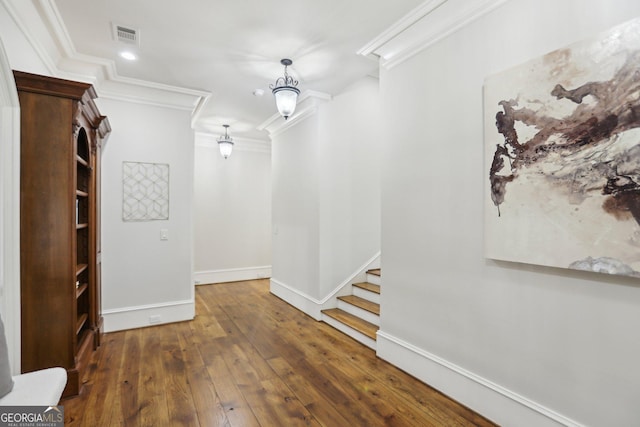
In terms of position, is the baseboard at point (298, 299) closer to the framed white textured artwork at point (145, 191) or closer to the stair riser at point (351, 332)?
the stair riser at point (351, 332)

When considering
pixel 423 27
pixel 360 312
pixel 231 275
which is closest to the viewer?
pixel 423 27

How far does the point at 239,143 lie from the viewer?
20.8 ft

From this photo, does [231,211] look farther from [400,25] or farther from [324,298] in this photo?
[400,25]

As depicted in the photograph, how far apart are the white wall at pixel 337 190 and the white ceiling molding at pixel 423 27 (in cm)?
120

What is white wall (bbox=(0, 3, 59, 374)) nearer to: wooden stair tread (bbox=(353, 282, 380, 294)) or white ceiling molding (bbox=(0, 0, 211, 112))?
white ceiling molding (bbox=(0, 0, 211, 112))

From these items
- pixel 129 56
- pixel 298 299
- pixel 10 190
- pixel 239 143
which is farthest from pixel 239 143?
pixel 10 190


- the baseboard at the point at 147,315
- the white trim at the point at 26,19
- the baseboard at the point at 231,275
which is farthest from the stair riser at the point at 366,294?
the white trim at the point at 26,19

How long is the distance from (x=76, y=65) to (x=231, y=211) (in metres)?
3.57

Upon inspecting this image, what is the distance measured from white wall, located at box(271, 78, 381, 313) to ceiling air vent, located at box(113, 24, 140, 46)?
2023mm

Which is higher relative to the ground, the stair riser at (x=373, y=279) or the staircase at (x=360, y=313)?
the stair riser at (x=373, y=279)

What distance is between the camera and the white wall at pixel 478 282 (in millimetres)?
1561

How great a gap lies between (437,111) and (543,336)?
1.63 metres

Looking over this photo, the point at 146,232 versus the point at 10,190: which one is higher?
the point at 10,190

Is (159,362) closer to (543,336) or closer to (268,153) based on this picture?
(543,336)
